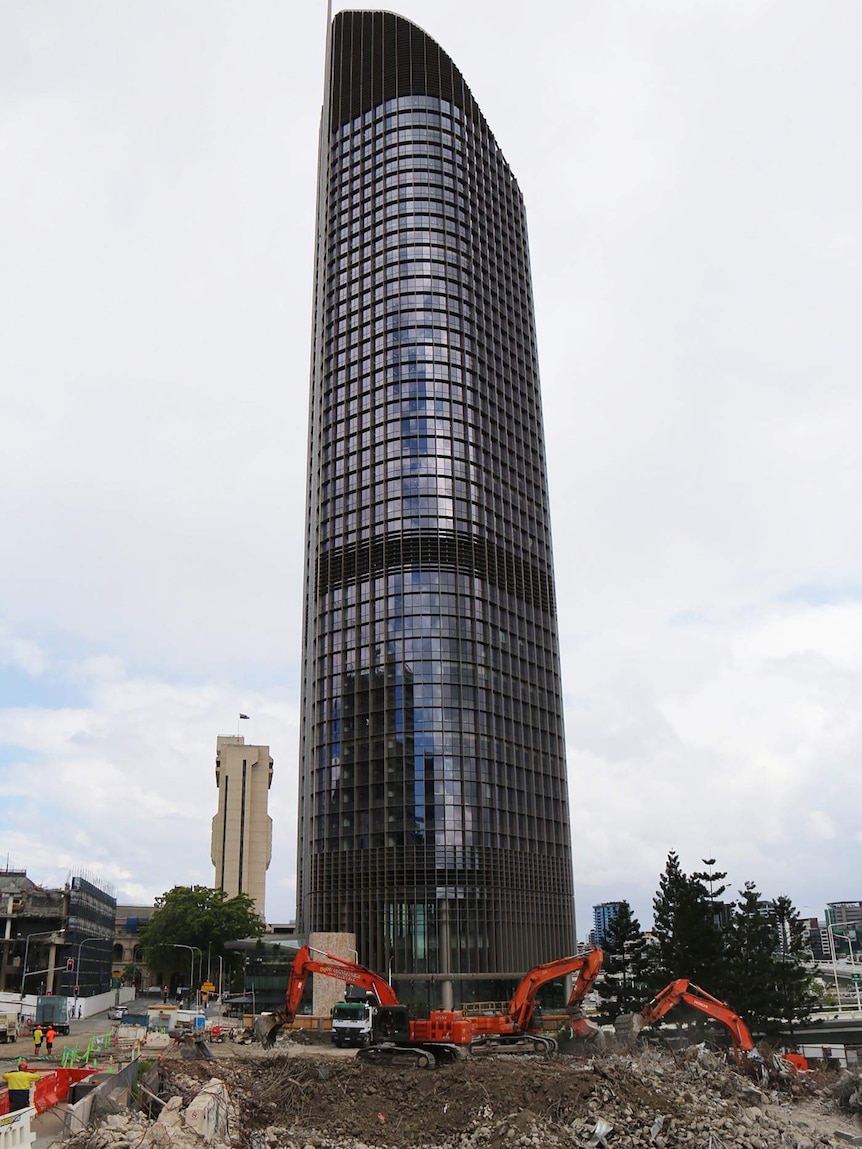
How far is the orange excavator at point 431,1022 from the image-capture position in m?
49.6

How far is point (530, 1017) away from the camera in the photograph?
55.1 m

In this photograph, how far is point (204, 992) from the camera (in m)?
127

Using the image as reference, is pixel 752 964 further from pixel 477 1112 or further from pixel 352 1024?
pixel 477 1112

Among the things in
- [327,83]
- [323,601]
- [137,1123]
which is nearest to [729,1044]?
[137,1123]

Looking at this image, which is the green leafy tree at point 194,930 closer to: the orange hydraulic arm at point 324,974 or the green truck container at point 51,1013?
the green truck container at point 51,1013

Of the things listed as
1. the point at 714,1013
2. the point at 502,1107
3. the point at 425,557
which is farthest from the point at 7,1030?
the point at 425,557

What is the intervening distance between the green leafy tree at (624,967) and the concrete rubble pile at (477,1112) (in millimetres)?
41811

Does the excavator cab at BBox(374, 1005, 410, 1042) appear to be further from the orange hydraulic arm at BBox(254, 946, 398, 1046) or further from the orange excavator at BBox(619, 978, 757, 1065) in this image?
the orange excavator at BBox(619, 978, 757, 1065)

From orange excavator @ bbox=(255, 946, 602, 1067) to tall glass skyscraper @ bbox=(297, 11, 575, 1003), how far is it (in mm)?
51430

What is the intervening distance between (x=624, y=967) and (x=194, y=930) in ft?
259

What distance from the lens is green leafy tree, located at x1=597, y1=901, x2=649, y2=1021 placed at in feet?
291

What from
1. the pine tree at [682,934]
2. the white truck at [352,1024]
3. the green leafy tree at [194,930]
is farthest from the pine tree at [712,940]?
the green leafy tree at [194,930]

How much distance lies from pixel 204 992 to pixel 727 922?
235 feet

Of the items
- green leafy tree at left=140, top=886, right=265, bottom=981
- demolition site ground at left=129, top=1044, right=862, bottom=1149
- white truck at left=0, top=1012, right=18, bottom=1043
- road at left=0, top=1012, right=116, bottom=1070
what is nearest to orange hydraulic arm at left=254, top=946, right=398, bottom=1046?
demolition site ground at left=129, top=1044, right=862, bottom=1149
